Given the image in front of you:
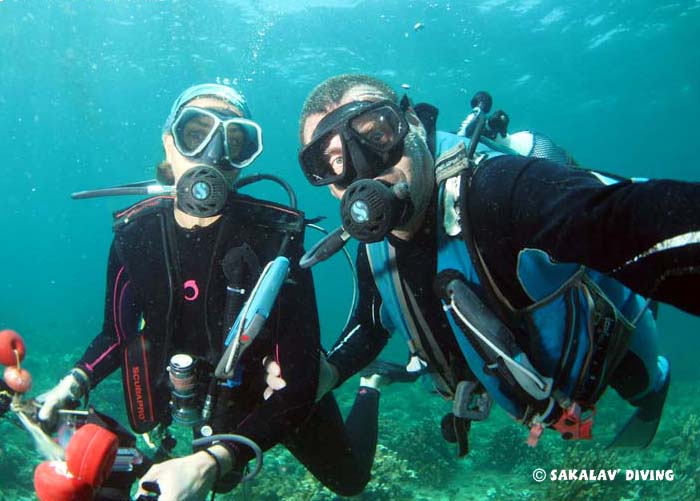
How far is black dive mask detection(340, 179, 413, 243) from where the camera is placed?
88.4 inches

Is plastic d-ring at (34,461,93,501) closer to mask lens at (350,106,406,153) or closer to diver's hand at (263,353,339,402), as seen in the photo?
diver's hand at (263,353,339,402)

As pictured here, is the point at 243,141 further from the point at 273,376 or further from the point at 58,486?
the point at 58,486

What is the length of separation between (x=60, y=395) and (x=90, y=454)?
2128 mm

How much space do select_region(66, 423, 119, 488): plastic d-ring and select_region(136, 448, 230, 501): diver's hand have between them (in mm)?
656

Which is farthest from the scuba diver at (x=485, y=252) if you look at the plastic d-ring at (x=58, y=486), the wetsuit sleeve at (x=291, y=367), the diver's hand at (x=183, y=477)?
the plastic d-ring at (x=58, y=486)

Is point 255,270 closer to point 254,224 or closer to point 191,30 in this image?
point 254,224

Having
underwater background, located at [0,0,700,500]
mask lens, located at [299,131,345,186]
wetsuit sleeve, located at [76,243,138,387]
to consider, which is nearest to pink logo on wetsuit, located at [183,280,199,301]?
wetsuit sleeve, located at [76,243,138,387]

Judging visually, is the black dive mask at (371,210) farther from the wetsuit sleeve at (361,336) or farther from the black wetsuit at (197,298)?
the wetsuit sleeve at (361,336)

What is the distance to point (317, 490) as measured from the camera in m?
6.85

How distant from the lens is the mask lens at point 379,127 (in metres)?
2.46

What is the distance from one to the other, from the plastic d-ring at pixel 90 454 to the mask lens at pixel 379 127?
183cm

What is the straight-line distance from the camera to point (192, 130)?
3535 mm

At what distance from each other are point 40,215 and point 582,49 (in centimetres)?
21192

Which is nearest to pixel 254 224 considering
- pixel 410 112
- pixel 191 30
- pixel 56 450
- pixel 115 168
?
pixel 410 112
